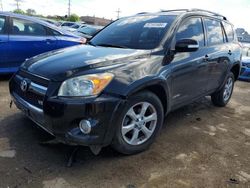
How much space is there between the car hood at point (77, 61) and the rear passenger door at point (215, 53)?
163cm

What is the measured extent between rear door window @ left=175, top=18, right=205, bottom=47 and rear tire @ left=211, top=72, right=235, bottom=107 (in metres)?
1.37

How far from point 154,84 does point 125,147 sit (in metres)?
→ 0.80

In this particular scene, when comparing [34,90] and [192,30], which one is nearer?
[34,90]

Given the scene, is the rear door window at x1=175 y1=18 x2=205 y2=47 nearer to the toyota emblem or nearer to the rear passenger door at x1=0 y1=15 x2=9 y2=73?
the toyota emblem

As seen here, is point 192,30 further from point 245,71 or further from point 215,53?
point 245,71

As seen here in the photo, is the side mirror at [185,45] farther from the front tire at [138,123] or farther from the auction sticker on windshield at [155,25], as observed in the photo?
the front tire at [138,123]

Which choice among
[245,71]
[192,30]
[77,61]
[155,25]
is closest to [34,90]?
[77,61]

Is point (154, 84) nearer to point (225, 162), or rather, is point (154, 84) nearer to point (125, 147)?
point (125, 147)

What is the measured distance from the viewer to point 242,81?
950cm

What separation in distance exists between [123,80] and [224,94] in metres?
3.33

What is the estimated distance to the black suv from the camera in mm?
2959

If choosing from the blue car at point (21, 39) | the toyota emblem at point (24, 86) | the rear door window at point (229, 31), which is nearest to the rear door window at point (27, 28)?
the blue car at point (21, 39)

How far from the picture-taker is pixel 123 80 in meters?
3.11

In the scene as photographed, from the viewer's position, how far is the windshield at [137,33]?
3.91 m
